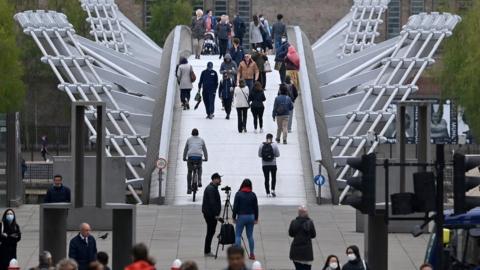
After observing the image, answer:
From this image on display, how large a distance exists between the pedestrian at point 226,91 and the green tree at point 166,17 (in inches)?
1659

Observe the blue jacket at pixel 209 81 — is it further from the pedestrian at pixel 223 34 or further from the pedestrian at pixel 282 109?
the pedestrian at pixel 223 34

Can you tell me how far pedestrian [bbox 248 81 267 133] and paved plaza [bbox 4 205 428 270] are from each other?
15.4 ft

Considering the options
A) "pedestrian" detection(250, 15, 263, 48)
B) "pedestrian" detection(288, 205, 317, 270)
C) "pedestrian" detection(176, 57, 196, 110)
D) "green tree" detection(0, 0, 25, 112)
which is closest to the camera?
"pedestrian" detection(288, 205, 317, 270)

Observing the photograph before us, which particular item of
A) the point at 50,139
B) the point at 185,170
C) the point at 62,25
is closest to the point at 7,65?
the point at 50,139

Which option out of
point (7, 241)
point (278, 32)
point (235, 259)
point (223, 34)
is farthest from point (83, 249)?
point (278, 32)

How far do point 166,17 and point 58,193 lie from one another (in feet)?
192

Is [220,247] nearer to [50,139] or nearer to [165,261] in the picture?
[165,261]

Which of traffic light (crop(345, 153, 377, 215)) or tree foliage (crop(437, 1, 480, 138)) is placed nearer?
traffic light (crop(345, 153, 377, 215))

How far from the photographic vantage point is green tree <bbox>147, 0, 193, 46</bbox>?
9381 centimetres

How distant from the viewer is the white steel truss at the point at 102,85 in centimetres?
5009

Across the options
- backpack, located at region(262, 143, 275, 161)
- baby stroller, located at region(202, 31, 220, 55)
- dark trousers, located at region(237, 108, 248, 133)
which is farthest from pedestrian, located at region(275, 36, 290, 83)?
backpack, located at region(262, 143, 275, 161)

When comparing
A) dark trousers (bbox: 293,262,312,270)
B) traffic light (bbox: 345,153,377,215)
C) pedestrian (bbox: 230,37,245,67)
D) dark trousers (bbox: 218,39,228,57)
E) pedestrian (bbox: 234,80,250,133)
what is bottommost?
dark trousers (bbox: 293,262,312,270)

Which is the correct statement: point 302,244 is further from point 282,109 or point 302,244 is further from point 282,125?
point 282,125

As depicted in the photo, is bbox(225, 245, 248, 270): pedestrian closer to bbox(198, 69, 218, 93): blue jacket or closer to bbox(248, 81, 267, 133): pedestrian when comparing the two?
bbox(248, 81, 267, 133): pedestrian
